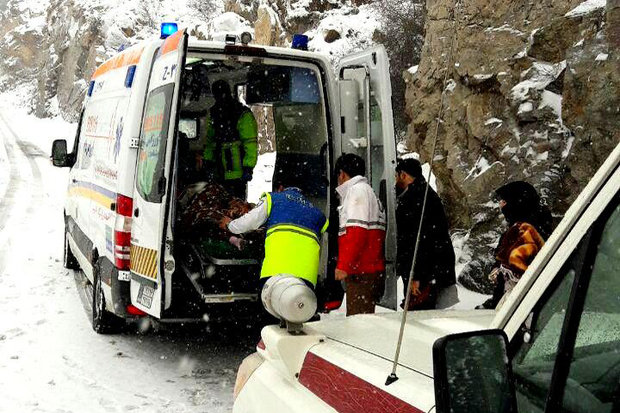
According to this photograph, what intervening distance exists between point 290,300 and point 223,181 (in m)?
5.60

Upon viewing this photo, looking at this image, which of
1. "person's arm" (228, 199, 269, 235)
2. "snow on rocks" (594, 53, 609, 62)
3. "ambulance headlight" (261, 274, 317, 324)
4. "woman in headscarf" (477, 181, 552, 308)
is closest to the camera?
"ambulance headlight" (261, 274, 317, 324)

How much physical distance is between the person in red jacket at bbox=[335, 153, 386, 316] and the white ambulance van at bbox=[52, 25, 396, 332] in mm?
227

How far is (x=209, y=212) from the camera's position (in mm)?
6355

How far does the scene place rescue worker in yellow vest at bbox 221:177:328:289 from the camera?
15.4 ft

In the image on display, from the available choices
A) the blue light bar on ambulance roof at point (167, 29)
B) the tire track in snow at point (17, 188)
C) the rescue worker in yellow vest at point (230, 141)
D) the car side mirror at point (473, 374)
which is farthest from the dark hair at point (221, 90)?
the car side mirror at point (473, 374)

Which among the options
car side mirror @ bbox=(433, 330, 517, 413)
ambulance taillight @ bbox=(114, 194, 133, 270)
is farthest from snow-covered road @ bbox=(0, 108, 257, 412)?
car side mirror @ bbox=(433, 330, 517, 413)

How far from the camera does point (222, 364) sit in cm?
569

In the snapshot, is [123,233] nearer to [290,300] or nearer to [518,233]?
[518,233]

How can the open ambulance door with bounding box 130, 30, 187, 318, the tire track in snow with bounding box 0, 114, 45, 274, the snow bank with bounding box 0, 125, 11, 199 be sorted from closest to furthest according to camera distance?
the open ambulance door with bounding box 130, 30, 187, 318 < the tire track in snow with bounding box 0, 114, 45, 274 < the snow bank with bounding box 0, 125, 11, 199

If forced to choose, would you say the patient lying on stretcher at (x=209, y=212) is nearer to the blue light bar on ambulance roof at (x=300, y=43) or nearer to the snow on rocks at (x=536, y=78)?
the blue light bar on ambulance roof at (x=300, y=43)

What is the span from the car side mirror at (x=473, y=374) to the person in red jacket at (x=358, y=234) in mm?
3979

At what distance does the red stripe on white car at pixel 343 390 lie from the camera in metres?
1.78

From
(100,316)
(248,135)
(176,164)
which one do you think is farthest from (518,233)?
(248,135)

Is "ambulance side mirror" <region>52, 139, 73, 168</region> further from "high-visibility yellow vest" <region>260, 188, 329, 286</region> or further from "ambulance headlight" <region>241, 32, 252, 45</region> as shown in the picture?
"high-visibility yellow vest" <region>260, 188, 329, 286</region>
